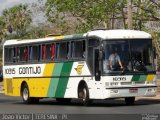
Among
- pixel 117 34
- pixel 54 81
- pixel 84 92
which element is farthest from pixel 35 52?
pixel 117 34

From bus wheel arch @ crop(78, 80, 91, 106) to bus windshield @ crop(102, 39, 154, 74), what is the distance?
1.31m

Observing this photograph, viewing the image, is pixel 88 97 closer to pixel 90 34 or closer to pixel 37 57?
pixel 90 34

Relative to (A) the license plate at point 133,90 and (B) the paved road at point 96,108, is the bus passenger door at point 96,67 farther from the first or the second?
(A) the license plate at point 133,90

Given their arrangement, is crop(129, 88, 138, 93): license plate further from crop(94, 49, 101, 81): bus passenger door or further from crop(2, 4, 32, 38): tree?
crop(2, 4, 32, 38): tree

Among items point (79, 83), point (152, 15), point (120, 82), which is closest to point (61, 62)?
point (79, 83)

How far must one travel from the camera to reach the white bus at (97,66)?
24422 mm

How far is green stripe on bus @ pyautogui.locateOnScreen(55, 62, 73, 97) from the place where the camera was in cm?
2639

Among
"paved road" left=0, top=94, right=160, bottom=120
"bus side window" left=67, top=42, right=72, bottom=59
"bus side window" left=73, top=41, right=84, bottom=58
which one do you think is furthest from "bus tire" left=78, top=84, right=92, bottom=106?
"bus side window" left=67, top=42, right=72, bottom=59

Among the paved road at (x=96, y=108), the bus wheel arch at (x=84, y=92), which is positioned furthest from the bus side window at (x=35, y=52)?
the bus wheel arch at (x=84, y=92)

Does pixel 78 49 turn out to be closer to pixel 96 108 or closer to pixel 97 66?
pixel 97 66

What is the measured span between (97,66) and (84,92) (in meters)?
1.28

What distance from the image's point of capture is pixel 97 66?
24781 millimetres

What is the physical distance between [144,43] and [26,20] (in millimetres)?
63877

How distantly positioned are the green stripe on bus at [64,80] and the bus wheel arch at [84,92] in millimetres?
988
